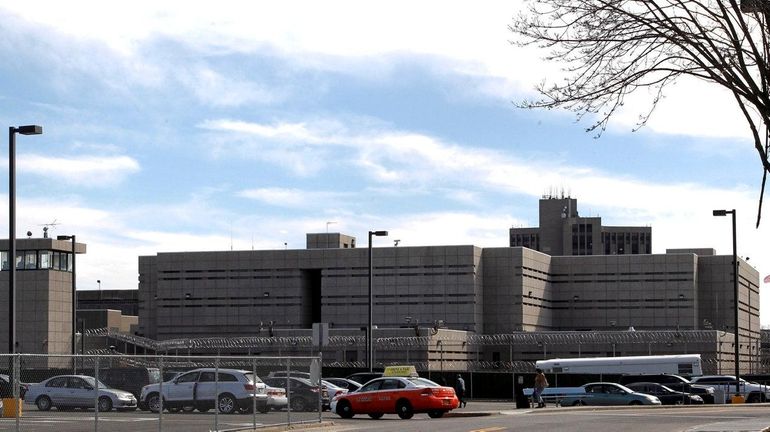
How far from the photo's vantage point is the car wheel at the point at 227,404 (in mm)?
30391

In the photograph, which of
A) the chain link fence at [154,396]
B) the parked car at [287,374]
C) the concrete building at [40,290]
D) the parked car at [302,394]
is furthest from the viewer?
the concrete building at [40,290]

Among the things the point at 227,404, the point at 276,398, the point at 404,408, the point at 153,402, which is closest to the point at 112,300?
the point at 404,408

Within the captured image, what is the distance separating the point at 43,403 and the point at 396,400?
1700cm

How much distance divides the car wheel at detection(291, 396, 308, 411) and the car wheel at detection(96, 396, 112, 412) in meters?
7.59

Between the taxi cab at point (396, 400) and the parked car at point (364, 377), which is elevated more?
the taxi cab at point (396, 400)

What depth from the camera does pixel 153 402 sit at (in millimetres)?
27875

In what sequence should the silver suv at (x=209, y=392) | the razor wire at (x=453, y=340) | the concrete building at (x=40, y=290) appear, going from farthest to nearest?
the razor wire at (x=453, y=340)
the concrete building at (x=40, y=290)
the silver suv at (x=209, y=392)

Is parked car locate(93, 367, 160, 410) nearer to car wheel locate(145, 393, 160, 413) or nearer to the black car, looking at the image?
car wheel locate(145, 393, 160, 413)

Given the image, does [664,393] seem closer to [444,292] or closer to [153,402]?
[153,402]

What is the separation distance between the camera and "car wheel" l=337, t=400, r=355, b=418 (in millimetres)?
40781

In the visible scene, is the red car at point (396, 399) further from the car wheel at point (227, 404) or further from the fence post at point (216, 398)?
the fence post at point (216, 398)

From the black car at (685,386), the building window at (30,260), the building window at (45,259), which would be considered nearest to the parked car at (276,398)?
the black car at (685,386)

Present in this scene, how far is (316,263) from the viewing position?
119688mm

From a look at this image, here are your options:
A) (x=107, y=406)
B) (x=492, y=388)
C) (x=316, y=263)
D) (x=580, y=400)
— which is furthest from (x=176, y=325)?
(x=107, y=406)
